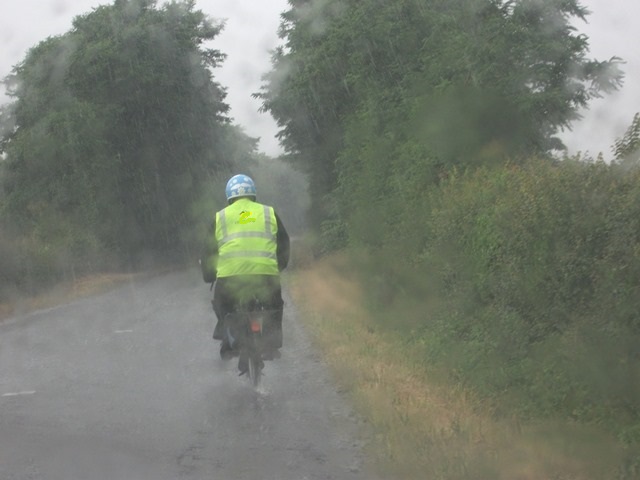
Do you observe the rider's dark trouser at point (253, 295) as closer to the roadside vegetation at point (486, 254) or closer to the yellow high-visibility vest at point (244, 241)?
the yellow high-visibility vest at point (244, 241)

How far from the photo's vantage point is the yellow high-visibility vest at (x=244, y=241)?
996 cm

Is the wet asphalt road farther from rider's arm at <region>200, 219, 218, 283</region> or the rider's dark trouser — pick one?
rider's arm at <region>200, 219, 218, 283</region>

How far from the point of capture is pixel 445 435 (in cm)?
783

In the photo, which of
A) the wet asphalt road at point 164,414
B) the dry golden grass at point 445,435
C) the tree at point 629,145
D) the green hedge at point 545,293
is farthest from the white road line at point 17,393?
the tree at point 629,145

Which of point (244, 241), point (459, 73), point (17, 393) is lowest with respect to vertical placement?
point (17, 393)

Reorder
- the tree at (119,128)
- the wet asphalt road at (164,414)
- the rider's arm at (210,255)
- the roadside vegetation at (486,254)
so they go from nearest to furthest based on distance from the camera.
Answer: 1. the wet asphalt road at (164,414)
2. the roadside vegetation at (486,254)
3. the rider's arm at (210,255)
4. the tree at (119,128)

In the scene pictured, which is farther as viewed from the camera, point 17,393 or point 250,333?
point 17,393

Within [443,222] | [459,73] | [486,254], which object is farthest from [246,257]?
[459,73]

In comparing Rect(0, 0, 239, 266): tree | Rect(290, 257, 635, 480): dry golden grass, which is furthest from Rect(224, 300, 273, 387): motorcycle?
Rect(0, 0, 239, 266): tree

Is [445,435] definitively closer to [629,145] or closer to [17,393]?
[629,145]

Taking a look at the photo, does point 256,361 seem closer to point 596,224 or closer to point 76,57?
point 596,224

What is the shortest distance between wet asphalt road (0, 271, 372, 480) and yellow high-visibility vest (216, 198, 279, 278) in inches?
51.9

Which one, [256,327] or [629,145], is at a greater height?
[629,145]

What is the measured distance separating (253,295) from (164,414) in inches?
60.7
